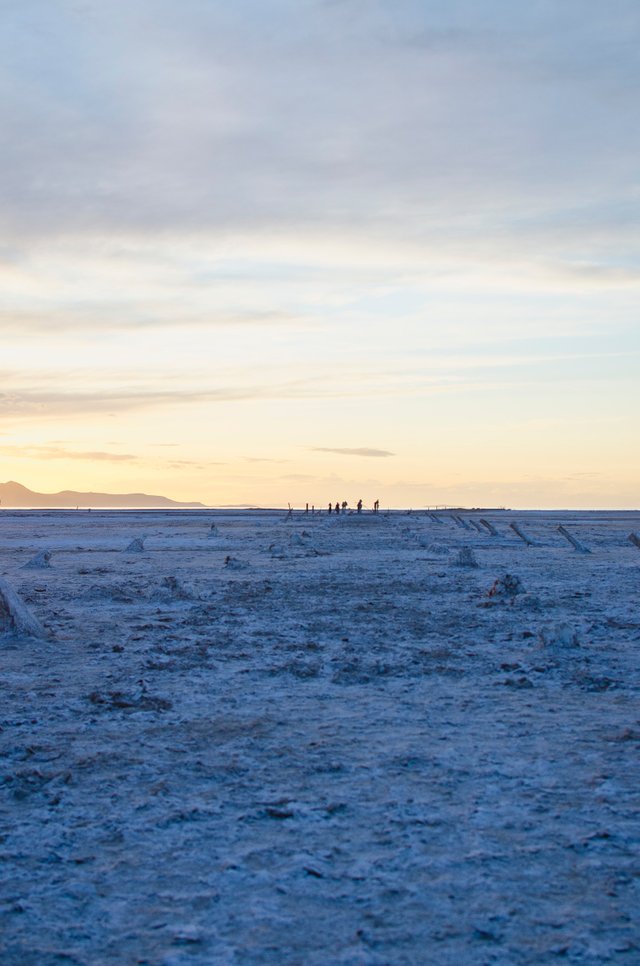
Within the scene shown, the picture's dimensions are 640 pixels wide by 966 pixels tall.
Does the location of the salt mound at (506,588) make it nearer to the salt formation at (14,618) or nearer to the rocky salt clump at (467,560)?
the rocky salt clump at (467,560)

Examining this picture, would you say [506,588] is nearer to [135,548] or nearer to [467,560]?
[467,560]

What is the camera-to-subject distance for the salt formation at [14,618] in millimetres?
10438

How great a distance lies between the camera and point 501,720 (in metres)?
6.83

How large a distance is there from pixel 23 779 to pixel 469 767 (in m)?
2.74

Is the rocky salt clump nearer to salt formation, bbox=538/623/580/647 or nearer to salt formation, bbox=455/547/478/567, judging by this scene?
salt formation, bbox=455/547/478/567

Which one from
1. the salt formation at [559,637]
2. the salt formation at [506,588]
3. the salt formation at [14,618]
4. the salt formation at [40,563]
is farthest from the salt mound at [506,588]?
the salt formation at [40,563]

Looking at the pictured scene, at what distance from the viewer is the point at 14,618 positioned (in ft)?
34.3

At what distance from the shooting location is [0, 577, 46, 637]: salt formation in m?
10.4

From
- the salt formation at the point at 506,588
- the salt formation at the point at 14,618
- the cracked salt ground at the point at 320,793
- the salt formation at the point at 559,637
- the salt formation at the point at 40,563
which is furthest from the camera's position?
the salt formation at the point at 40,563

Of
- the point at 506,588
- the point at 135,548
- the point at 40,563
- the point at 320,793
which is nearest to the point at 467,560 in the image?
the point at 506,588

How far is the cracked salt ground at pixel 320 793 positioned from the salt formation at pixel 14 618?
0.28 ft

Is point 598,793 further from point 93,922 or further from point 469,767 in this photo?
point 93,922

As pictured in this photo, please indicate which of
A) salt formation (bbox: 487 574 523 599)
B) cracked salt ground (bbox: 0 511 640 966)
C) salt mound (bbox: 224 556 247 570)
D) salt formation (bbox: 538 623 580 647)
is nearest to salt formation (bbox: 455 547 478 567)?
salt mound (bbox: 224 556 247 570)

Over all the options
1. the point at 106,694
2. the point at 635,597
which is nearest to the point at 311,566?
the point at 635,597
